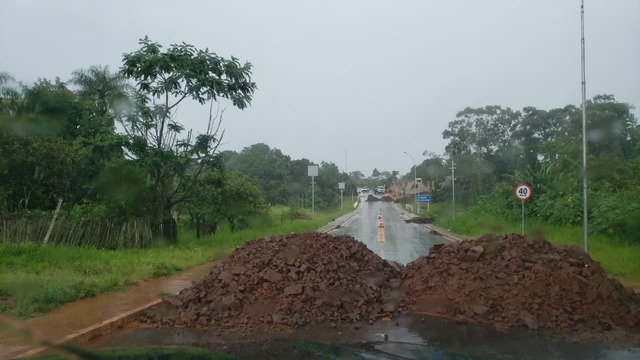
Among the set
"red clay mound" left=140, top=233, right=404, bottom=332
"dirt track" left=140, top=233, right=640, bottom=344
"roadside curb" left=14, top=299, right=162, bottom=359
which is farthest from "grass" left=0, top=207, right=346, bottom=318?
"dirt track" left=140, top=233, right=640, bottom=344

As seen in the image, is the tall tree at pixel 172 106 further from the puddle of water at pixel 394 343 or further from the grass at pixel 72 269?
the puddle of water at pixel 394 343

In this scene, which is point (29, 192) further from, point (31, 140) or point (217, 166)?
point (217, 166)

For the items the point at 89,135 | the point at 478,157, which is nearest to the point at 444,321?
the point at 89,135

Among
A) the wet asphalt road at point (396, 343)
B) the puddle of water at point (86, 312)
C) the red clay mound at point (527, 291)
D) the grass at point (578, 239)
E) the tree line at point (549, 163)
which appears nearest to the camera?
the wet asphalt road at point (396, 343)

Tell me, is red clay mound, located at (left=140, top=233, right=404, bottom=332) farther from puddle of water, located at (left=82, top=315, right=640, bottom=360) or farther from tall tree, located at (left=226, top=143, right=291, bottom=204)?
tall tree, located at (left=226, top=143, right=291, bottom=204)

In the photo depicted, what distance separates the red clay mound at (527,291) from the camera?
7.69 m

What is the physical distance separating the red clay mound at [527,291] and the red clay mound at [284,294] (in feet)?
2.42

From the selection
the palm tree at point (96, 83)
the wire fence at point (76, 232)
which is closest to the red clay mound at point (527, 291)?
the wire fence at point (76, 232)

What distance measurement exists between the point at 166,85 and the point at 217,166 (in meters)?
→ 2.85

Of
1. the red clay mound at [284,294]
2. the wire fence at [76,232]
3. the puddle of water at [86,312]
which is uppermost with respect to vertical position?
the wire fence at [76,232]

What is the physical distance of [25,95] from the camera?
19781mm

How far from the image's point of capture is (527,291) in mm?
8234

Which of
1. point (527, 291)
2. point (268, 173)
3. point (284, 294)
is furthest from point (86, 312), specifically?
point (268, 173)

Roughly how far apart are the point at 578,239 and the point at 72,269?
1544cm
